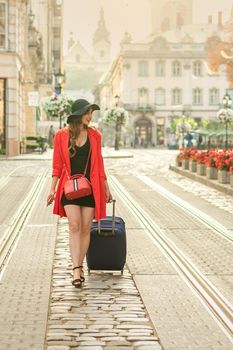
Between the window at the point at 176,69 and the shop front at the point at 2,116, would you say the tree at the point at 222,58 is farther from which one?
the window at the point at 176,69

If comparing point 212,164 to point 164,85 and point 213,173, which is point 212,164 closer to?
point 213,173

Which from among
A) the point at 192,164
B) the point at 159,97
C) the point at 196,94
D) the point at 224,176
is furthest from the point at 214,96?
the point at 224,176

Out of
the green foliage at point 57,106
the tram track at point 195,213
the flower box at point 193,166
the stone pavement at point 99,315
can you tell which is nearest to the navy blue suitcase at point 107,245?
the stone pavement at point 99,315

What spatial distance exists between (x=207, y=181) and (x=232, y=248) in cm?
1372

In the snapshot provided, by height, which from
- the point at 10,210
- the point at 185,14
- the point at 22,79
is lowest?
the point at 10,210

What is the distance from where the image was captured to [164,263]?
9508mm

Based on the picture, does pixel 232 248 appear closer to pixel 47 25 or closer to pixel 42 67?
pixel 42 67

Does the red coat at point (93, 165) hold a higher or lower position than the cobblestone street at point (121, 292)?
higher

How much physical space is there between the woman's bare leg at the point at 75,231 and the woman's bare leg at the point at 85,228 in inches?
1.3

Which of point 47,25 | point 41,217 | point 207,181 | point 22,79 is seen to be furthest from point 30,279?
point 47,25

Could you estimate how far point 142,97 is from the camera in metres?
105

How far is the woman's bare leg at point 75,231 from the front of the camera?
7.87m

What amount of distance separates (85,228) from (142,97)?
321 feet

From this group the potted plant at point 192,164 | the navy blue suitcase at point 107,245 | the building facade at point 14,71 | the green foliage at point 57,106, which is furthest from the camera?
the green foliage at point 57,106
